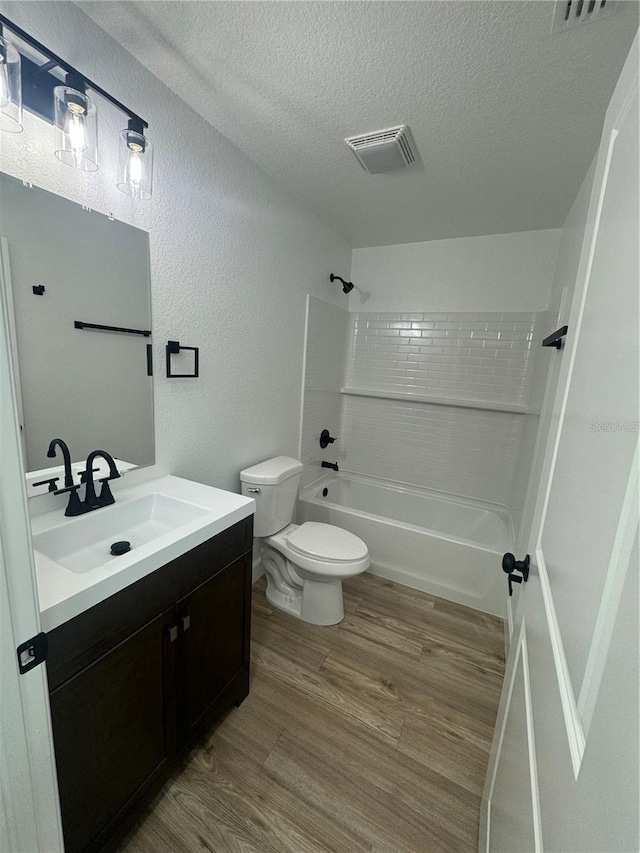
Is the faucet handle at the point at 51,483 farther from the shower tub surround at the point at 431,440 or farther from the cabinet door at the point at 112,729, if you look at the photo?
the shower tub surround at the point at 431,440

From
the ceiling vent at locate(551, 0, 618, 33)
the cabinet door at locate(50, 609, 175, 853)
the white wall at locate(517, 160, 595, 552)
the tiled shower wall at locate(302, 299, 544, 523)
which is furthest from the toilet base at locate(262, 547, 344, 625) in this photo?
the ceiling vent at locate(551, 0, 618, 33)

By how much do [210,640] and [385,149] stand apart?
2.18 m

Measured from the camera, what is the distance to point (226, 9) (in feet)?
3.35

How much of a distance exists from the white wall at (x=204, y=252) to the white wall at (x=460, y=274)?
0.69 m

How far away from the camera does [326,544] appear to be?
1.92 meters

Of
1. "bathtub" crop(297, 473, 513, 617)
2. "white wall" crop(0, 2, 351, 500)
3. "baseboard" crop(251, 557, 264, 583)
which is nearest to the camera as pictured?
"white wall" crop(0, 2, 351, 500)

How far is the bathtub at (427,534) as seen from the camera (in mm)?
2127

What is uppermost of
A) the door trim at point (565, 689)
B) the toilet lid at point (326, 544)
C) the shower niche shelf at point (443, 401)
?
the shower niche shelf at point (443, 401)

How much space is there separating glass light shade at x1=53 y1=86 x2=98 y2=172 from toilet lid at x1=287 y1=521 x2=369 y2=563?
5.94 ft

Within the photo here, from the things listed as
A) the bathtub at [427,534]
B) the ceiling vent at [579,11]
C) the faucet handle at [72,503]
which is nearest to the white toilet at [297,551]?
the bathtub at [427,534]

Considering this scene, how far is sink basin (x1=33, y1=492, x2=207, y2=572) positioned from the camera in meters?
1.09

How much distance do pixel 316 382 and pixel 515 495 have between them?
5.49 feet

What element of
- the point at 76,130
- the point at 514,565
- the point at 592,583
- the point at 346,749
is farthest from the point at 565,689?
the point at 76,130

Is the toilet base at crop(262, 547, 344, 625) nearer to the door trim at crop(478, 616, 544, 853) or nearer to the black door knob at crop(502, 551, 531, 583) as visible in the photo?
the door trim at crop(478, 616, 544, 853)
